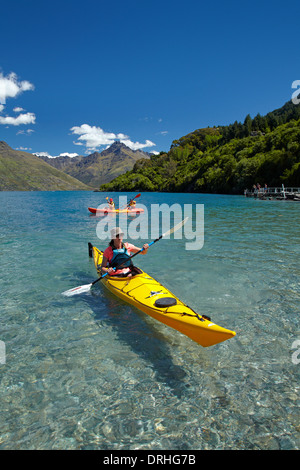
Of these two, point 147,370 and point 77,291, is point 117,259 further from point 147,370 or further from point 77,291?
point 147,370

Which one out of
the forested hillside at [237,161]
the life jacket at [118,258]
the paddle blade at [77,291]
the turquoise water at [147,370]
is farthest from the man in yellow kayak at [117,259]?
the forested hillside at [237,161]

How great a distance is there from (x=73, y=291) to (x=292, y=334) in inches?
222

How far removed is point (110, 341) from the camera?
5.37 meters

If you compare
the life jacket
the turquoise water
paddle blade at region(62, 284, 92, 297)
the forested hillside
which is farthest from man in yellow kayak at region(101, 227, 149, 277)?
the forested hillside

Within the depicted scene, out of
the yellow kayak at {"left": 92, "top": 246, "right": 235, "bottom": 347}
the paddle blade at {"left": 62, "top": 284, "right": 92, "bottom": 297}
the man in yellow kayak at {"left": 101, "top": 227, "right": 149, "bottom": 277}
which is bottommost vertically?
the paddle blade at {"left": 62, "top": 284, "right": 92, "bottom": 297}

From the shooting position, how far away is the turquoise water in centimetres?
335

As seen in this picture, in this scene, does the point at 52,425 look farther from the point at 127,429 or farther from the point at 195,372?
the point at 195,372

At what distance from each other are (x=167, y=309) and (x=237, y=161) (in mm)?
84565

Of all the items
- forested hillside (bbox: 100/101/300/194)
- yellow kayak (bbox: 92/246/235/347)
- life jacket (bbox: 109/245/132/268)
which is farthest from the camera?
forested hillside (bbox: 100/101/300/194)

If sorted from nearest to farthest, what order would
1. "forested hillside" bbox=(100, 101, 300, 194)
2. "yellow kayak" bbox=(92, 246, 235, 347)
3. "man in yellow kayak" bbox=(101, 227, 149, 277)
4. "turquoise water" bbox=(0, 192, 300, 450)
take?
"turquoise water" bbox=(0, 192, 300, 450), "yellow kayak" bbox=(92, 246, 235, 347), "man in yellow kayak" bbox=(101, 227, 149, 277), "forested hillside" bbox=(100, 101, 300, 194)

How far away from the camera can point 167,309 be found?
16.0 ft

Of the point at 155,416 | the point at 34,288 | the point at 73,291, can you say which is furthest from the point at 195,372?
the point at 34,288

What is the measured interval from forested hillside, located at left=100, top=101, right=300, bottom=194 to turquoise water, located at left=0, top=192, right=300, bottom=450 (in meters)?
57.4

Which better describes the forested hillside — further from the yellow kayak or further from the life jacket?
the yellow kayak
